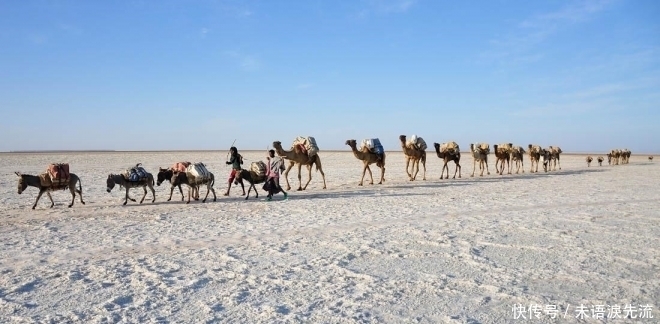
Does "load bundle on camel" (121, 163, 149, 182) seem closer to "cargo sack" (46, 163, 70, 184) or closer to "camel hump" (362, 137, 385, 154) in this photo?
"cargo sack" (46, 163, 70, 184)

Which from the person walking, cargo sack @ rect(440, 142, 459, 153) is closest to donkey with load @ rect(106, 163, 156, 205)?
the person walking

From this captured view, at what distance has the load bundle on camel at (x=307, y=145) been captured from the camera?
736 inches

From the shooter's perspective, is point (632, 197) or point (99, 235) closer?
point (99, 235)

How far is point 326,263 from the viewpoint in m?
6.91

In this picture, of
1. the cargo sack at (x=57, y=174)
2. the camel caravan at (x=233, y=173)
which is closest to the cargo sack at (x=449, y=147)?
the camel caravan at (x=233, y=173)

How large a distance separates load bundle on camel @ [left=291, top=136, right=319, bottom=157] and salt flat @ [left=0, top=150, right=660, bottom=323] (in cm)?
602

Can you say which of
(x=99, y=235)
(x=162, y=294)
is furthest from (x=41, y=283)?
(x=99, y=235)

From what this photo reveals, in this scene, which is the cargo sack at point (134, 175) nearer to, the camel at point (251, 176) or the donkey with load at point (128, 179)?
the donkey with load at point (128, 179)

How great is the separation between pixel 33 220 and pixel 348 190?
10.4 m

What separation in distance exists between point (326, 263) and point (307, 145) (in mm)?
12058

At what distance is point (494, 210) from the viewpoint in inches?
478

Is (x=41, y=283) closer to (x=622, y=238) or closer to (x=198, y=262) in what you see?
(x=198, y=262)

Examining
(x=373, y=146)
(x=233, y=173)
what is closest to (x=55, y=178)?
(x=233, y=173)

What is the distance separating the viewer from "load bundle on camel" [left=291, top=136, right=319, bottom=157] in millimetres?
18688
